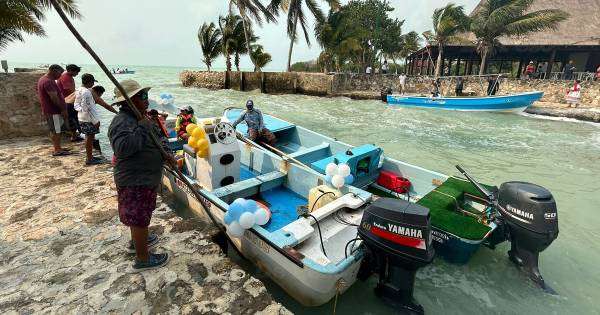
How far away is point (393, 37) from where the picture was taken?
31.2 metres

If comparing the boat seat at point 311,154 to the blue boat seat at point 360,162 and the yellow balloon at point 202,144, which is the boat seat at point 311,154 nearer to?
the blue boat seat at point 360,162

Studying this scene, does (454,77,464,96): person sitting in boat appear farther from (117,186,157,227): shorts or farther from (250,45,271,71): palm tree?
(117,186,157,227): shorts

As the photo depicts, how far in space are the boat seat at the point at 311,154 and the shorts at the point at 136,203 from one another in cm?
305

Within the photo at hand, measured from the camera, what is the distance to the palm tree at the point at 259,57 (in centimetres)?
2748

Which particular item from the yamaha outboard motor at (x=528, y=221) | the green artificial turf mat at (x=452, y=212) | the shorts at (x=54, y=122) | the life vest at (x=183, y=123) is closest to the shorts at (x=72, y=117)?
the shorts at (x=54, y=122)

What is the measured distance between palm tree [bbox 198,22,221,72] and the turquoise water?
9.11 metres

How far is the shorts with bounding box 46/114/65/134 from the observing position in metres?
5.55

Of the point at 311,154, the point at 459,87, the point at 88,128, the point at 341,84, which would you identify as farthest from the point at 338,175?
the point at 341,84

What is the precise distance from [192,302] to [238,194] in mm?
1925

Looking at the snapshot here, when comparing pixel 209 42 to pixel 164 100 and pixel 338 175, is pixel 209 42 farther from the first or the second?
pixel 338 175

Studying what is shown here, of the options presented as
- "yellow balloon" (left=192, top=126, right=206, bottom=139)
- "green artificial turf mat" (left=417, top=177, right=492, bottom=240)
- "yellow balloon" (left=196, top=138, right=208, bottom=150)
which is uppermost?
"yellow balloon" (left=192, top=126, right=206, bottom=139)

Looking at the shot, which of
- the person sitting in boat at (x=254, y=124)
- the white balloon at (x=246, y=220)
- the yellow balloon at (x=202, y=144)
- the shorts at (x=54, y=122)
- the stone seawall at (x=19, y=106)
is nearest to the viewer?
the white balloon at (x=246, y=220)

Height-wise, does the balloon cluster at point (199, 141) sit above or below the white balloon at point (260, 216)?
above

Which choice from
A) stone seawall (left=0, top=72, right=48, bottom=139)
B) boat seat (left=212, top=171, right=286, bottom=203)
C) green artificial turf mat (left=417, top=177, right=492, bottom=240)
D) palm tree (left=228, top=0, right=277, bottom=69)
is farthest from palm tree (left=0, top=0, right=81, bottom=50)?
palm tree (left=228, top=0, right=277, bottom=69)
